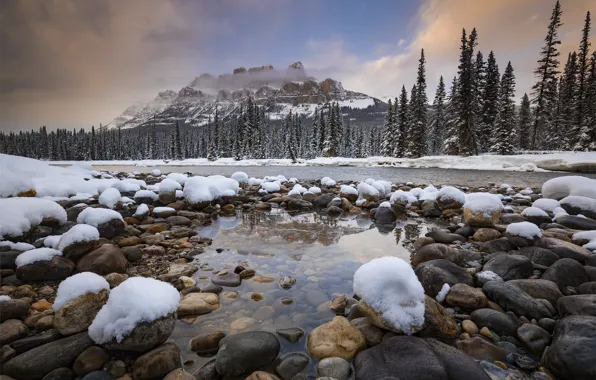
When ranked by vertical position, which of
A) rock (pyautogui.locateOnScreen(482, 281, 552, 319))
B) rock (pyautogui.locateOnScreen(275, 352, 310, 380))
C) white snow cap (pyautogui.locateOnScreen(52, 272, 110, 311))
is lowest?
rock (pyautogui.locateOnScreen(275, 352, 310, 380))

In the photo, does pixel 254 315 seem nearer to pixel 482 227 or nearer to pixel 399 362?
pixel 399 362

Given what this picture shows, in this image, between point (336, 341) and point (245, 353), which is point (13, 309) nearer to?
point (245, 353)

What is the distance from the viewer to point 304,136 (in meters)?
72.5

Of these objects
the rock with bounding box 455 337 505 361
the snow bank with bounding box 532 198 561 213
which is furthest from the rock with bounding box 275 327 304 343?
the snow bank with bounding box 532 198 561 213

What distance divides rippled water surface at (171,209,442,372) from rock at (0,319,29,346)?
1.59 metres

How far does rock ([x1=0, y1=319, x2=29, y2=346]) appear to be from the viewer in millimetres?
2875

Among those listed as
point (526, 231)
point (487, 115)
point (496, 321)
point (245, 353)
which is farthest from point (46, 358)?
point (487, 115)

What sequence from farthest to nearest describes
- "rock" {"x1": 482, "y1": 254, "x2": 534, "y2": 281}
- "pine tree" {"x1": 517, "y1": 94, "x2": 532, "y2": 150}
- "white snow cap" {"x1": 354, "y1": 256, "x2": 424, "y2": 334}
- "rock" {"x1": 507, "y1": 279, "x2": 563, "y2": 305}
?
"pine tree" {"x1": 517, "y1": 94, "x2": 532, "y2": 150}, "rock" {"x1": 482, "y1": 254, "x2": 534, "y2": 281}, "rock" {"x1": 507, "y1": 279, "x2": 563, "y2": 305}, "white snow cap" {"x1": 354, "y1": 256, "x2": 424, "y2": 334}

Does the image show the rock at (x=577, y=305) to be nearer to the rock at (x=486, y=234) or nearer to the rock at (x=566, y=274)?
the rock at (x=566, y=274)

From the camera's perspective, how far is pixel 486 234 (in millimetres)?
6359

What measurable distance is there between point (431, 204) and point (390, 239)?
386 centimetres

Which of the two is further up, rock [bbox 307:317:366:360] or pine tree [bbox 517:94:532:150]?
pine tree [bbox 517:94:532:150]

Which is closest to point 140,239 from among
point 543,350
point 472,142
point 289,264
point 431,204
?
point 289,264

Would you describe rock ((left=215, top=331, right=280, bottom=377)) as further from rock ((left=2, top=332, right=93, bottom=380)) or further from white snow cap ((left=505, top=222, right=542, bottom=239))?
white snow cap ((left=505, top=222, right=542, bottom=239))
